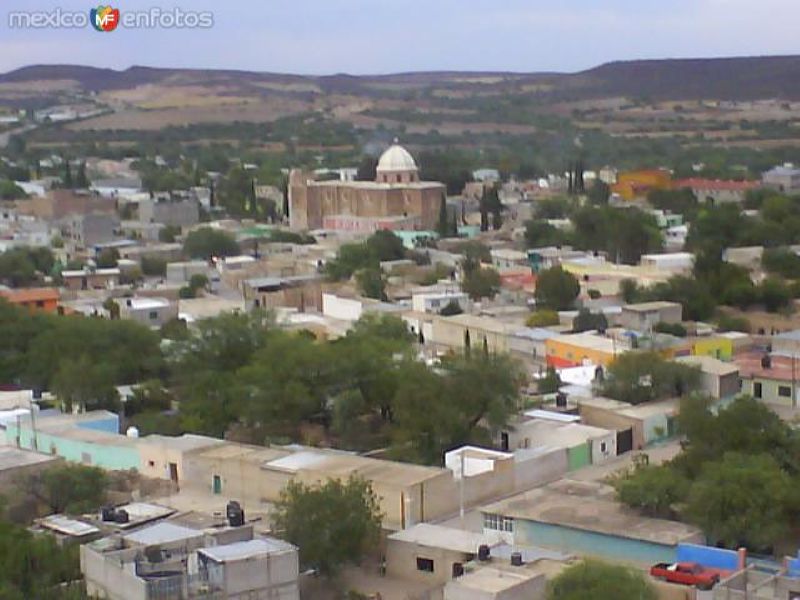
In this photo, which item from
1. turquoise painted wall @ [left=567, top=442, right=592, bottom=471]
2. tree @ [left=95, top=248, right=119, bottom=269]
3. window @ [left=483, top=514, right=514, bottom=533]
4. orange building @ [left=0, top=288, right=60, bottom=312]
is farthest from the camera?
tree @ [left=95, top=248, right=119, bottom=269]

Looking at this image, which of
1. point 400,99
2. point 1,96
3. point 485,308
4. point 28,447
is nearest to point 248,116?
point 400,99

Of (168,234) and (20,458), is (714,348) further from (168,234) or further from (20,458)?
(168,234)

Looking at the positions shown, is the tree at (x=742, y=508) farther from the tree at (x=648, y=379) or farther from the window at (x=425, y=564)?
the tree at (x=648, y=379)

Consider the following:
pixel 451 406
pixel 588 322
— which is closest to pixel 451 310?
pixel 588 322

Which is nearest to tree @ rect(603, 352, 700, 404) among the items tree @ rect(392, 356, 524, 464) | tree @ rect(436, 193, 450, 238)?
tree @ rect(392, 356, 524, 464)

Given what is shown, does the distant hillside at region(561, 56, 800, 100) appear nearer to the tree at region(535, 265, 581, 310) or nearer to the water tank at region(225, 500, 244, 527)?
the tree at region(535, 265, 581, 310)

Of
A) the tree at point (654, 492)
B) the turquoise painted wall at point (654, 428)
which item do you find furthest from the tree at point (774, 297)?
the tree at point (654, 492)
